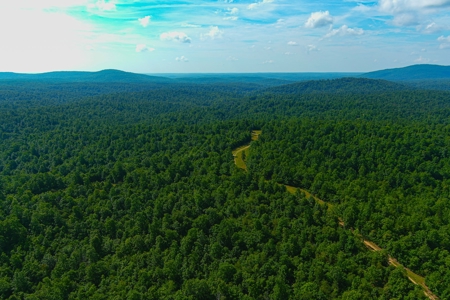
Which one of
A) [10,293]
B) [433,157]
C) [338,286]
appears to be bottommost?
[10,293]

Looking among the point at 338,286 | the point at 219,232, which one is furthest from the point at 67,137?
the point at 338,286

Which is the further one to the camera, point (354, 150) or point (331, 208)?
point (354, 150)

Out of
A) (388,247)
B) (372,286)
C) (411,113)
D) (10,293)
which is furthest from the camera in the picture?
(411,113)

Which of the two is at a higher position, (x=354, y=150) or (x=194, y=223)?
(x=354, y=150)

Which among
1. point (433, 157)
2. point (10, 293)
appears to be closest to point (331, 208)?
point (433, 157)

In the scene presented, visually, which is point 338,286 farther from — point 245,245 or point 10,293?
point 10,293

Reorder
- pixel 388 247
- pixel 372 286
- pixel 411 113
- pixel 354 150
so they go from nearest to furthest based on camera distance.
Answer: pixel 372 286 → pixel 388 247 → pixel 354 150 → pixel 411 113

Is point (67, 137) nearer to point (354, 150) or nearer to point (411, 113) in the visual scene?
point (354, 150)
